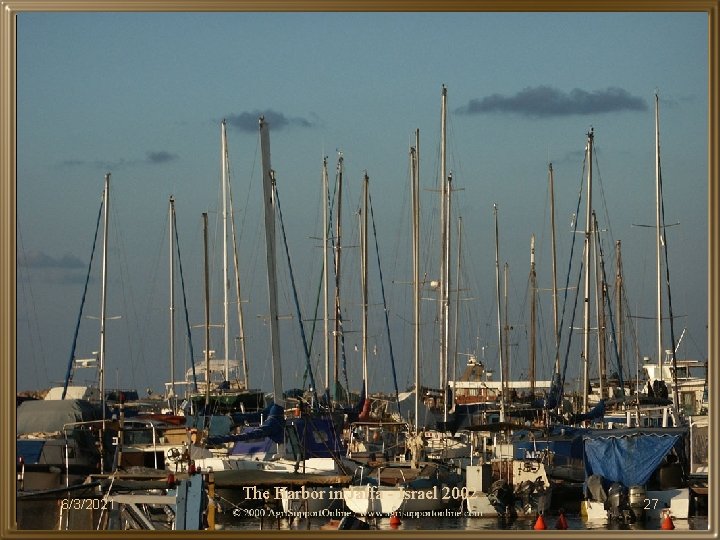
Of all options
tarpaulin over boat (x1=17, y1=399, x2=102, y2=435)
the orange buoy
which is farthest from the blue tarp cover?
the orange buoy

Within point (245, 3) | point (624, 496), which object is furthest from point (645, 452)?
point (245, 3)

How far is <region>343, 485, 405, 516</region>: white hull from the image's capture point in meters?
17.7

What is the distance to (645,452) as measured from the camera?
757 inches

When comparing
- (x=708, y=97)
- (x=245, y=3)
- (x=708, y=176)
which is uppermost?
(x=245, y=3)

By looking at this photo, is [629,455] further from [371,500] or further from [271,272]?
[271,272]

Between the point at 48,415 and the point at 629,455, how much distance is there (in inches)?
448

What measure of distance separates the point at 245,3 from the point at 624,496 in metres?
12.2

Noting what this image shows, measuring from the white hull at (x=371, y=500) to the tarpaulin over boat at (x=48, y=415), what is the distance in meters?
8.19

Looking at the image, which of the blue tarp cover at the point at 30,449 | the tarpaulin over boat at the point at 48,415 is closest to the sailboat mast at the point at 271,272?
the blue tarp cover at the point at 30,449

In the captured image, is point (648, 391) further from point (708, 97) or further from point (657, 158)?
point (708, 97)

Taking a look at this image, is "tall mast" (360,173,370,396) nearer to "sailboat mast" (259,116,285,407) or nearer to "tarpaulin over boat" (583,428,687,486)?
"sailboat mast" (259,116,285,407)

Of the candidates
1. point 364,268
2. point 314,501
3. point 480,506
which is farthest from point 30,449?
point 364,268

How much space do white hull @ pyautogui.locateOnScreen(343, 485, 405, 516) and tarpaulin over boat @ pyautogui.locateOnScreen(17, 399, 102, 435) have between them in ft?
26.9

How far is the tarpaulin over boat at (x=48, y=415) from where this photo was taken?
2414 centimetres
